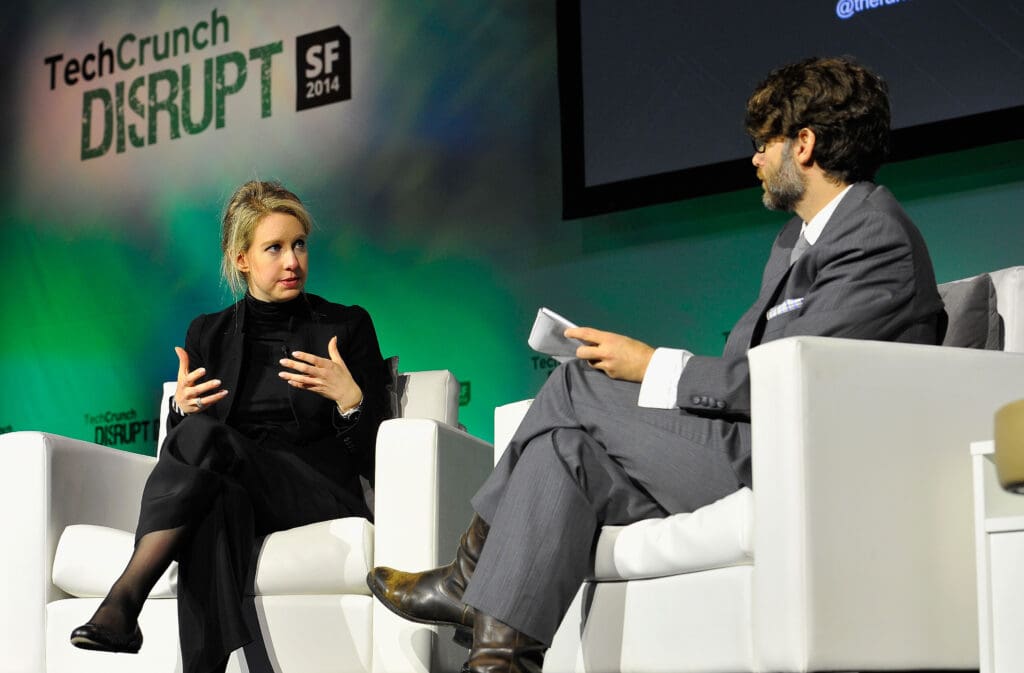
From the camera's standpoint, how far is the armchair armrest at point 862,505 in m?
1.81

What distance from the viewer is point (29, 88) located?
5605mm

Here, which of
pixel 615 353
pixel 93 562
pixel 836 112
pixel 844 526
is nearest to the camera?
pixel 844 526

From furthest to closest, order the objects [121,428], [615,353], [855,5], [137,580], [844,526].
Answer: [121,428] → [855,5] → [137,580] → [615,353] → [844,526]

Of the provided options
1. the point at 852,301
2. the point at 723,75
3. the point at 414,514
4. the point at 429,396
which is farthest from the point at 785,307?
the point at 723,75

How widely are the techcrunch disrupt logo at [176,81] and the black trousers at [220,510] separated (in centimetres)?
234

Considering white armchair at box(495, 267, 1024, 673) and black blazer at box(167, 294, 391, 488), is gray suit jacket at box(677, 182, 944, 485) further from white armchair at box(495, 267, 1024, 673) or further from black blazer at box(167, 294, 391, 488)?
black blazer at box(167, 294, 391, 488)

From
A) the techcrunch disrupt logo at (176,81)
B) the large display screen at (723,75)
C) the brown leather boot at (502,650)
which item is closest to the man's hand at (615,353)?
the brown leather boot at (502,650)

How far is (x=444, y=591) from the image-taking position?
2.21 metres

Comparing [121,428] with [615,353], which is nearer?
[615,353]

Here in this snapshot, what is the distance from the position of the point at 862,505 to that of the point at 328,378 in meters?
1.49

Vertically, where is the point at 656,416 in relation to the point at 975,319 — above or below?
below

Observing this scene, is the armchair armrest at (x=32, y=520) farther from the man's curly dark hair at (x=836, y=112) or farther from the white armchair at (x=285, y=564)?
the man's curly dark hair at (x=836, y=112)

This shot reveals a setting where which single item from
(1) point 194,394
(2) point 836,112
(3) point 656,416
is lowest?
(3) point 656,416

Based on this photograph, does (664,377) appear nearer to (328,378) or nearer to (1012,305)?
(1012,305)
